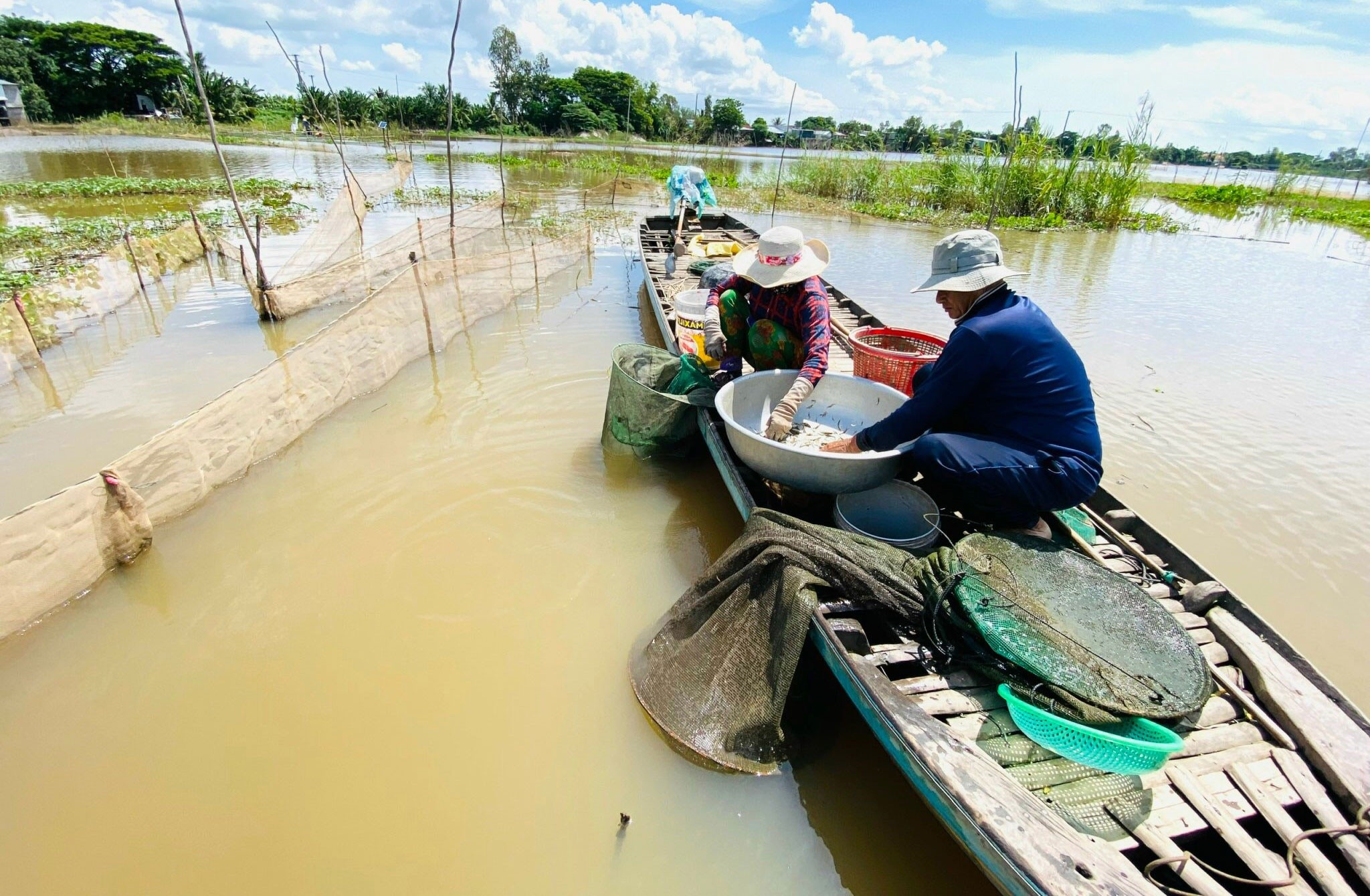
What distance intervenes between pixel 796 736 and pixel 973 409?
1.43m

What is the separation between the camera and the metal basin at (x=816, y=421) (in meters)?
2.43

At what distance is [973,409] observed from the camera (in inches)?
94.3

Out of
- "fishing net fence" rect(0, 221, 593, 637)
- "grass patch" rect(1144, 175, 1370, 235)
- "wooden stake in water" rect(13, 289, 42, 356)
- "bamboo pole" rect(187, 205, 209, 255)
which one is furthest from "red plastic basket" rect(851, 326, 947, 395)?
"grass patch" rect(1144, 175, 1370, 235)

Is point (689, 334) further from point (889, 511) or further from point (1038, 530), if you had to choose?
point (1038, 530)

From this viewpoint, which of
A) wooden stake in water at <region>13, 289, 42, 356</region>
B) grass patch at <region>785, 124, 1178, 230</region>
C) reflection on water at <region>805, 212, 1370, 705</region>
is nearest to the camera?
reflection on water at <region>805, 212, 1370, 705</region>

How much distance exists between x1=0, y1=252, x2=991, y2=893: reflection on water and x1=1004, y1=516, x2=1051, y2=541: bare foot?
967 mm

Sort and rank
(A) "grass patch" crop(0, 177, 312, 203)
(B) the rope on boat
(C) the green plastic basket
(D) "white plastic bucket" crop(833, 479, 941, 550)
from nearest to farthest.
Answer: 1. (B) the rope on boat
2. (C) the green plastic basket
3. (D) "white plastic bucket" crop(833, 479, 941, 550)
4. (A) "grass patch" crop(0, 177, 312, 203)

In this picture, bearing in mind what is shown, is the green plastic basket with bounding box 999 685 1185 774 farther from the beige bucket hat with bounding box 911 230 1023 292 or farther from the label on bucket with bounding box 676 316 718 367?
the label on bucket with bounding box 676 316 718 367

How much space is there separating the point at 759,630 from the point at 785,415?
1.03 m

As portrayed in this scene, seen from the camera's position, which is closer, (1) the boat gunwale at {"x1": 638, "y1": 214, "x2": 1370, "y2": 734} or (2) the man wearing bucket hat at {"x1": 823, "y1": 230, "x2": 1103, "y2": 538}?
(1) the boat gunwale at {"x1": 638, "y1": 214, "x2": 1370, "y2": 734}

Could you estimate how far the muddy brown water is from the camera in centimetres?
196

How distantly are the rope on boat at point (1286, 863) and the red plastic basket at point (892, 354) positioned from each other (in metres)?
2.01

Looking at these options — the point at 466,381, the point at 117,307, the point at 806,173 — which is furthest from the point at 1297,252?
the point at 117,307

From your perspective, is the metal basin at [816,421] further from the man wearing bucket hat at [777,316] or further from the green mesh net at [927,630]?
the green mesh net at [927,630]
